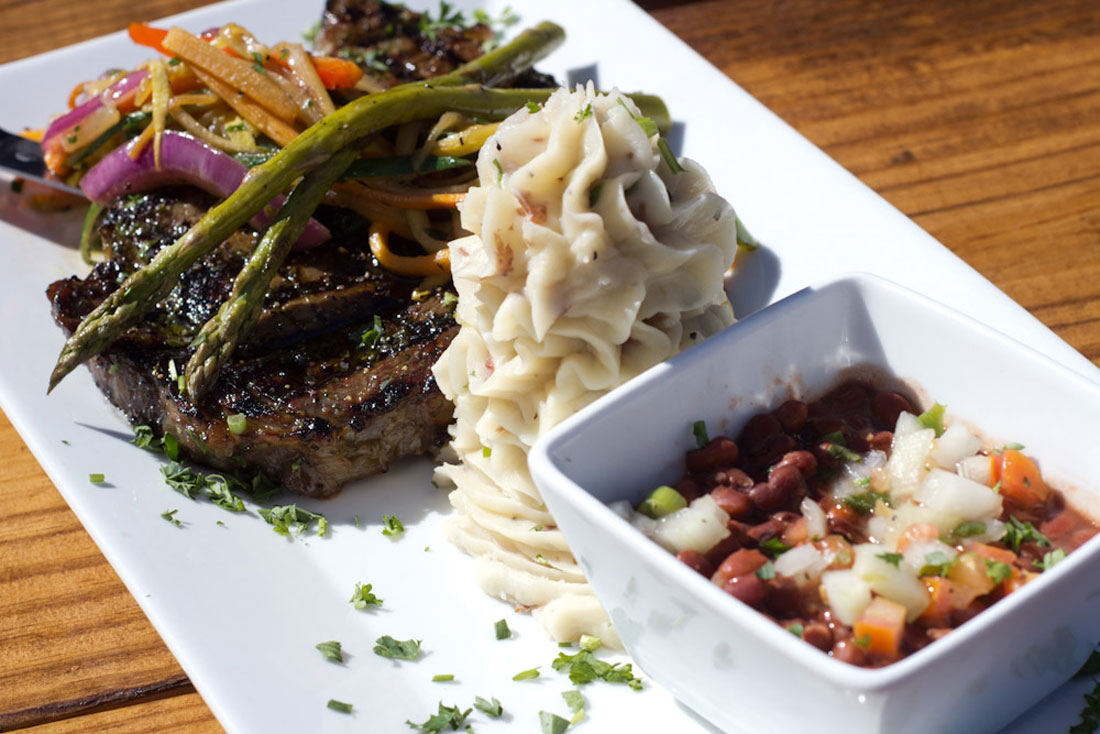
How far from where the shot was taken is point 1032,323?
175 inches

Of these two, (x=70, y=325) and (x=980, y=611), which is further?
(x=70, y=325)

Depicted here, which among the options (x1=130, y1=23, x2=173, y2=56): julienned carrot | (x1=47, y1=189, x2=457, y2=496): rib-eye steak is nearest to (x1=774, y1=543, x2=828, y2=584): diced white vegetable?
(x1=47, y1=189, x2=457, y2=496): rib-eye steak

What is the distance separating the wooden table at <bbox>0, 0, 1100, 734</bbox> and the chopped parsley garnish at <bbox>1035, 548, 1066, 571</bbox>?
2.19m

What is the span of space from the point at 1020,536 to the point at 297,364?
2866mm

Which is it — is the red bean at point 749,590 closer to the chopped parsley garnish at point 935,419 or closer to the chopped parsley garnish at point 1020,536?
the chopped parsley garnish at point 1020,536

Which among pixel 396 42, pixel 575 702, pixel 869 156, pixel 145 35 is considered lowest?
pixel 575 702

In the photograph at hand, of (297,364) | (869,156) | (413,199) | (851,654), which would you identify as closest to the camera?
(851,654)

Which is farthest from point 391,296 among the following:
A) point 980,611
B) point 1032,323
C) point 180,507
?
point 980,611

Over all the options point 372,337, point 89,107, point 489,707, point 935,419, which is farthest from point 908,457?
point 89,107

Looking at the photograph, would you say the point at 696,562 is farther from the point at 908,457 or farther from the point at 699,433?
the point at 908,457

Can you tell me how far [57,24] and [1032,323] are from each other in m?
6.90

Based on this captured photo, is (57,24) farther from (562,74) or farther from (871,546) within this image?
(871,546)

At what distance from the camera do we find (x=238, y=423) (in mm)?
4566

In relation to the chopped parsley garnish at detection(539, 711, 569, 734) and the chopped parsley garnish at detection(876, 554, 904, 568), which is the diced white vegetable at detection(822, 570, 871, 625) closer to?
the chopped parsley garnish at detection(876, 554, 904, 568)
